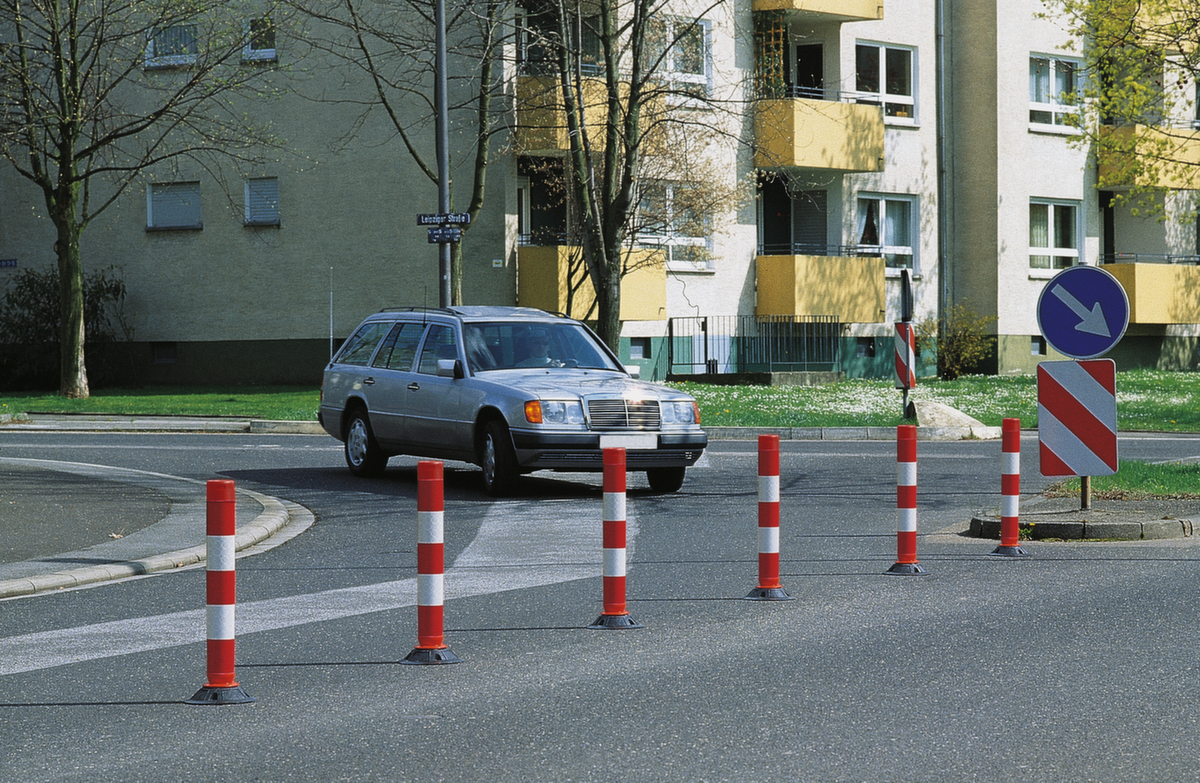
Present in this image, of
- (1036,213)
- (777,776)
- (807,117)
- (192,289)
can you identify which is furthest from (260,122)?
(777,776)

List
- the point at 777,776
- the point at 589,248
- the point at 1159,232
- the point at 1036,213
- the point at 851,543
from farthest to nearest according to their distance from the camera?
the point at 1159,232, the point at 1036,213, the point at 589,248, the point at 851,543, the point at 777,776

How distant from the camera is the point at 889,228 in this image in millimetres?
36500

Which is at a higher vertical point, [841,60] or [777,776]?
[841,60]

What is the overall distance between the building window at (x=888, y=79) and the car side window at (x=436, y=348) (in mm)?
22052

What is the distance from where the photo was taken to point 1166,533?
11.1 metres

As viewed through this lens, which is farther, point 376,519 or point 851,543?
point 376,519

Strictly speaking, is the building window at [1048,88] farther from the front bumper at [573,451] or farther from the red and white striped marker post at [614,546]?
the red and white striped marker post at [614,546]

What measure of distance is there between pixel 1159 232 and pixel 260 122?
2318 centimetres

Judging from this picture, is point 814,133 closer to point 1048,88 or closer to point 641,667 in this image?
point 1048,88

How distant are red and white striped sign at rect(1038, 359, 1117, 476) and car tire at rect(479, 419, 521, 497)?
Answer: 15.2 ft

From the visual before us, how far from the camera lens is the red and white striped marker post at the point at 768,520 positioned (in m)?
8.28

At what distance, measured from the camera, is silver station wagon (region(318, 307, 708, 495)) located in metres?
13.6

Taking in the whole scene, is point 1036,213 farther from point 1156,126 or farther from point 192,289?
point 192,289

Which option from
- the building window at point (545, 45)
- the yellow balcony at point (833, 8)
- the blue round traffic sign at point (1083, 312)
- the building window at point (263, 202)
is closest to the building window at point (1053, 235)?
the yellow balcony at point (833, 8)
